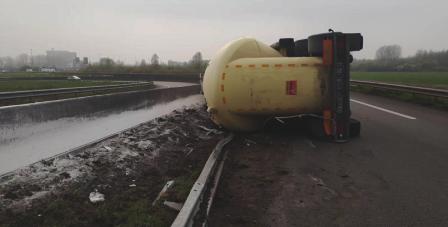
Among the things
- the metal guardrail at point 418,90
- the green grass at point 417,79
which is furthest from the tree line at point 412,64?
the metal guardrail at point 418,90

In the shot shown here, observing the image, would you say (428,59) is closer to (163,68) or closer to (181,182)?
(163,68)

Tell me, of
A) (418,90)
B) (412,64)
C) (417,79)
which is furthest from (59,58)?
(418,90)

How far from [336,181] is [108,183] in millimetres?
3167

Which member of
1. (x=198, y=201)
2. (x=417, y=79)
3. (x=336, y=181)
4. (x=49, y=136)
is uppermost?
(x=417, y=79)

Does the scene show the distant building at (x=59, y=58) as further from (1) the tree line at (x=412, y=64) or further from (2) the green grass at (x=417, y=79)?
(2) the green grass at (x=417, y=79)

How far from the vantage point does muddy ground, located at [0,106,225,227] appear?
4.72 metres

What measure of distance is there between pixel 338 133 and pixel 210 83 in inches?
121

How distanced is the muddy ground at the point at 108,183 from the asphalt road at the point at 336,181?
69cm

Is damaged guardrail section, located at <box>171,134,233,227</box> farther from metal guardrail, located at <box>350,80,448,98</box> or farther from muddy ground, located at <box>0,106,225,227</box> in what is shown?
metal guardrail, located at <box>350,80,448,98</box>

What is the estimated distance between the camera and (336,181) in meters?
6.18

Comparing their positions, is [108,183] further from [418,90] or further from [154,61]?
[154,61]

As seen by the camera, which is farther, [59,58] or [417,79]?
[59,58]

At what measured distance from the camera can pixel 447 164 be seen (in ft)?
22.9

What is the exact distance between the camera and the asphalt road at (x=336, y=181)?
4.76m
